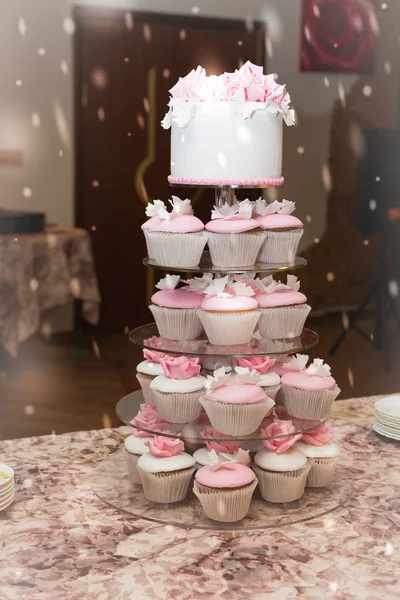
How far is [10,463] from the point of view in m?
2.76

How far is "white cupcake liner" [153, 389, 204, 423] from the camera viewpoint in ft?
7.73

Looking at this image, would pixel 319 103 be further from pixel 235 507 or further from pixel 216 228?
pixel 235 507

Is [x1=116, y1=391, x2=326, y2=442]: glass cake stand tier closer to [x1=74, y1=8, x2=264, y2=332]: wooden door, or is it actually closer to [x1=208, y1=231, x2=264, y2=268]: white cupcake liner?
[x1=208, y1=231, x2=264, y2=268]: white cupcake liner

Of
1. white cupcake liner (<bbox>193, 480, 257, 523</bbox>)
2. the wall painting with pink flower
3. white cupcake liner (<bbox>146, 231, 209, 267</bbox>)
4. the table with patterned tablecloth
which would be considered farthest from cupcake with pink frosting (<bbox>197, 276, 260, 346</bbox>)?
the wall painting with pink flower

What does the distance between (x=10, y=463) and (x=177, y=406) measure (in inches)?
28.4

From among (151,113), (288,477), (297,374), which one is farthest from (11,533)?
(151,113)

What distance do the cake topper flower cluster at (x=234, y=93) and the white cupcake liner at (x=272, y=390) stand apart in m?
0.77

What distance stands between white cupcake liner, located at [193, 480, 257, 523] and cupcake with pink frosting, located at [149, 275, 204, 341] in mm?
435

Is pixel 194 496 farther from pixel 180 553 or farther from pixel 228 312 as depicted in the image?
pixel 228 312

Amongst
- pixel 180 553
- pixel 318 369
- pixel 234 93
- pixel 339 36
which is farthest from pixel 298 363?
pixel 339 36

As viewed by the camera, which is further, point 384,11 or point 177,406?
point 384,11

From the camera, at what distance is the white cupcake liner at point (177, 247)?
91.4 inches

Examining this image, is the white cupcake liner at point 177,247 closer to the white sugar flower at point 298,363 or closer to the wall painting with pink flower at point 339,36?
the white sugar flower at point 298,363

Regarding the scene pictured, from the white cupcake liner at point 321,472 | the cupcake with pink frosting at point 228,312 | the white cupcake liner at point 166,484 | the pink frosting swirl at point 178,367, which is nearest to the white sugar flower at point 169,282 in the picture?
the cupcake with pink frosting at point 228,312
